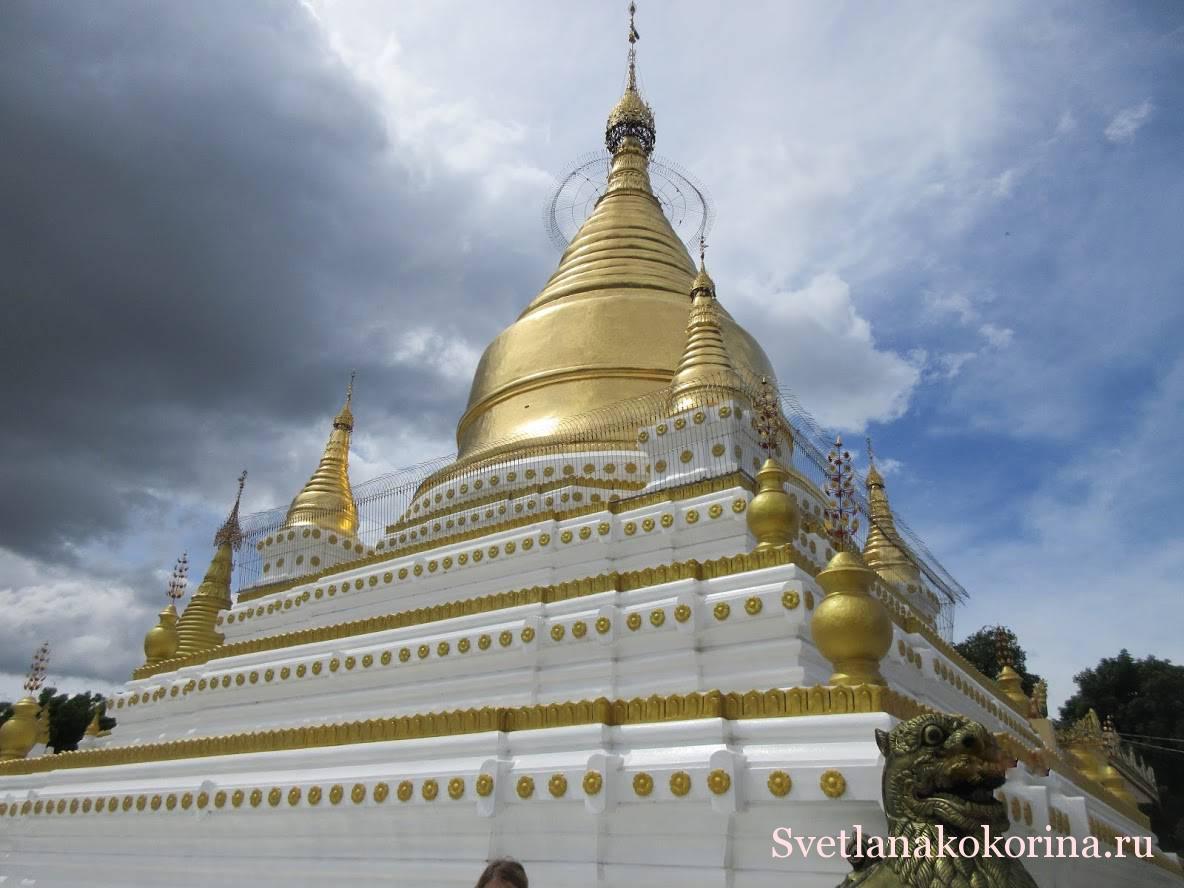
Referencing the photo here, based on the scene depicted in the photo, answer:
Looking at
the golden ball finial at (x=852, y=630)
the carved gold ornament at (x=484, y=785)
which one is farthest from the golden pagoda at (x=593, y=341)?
the golden ball finial at (x=852, y=630)

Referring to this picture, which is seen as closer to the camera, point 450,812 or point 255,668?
point 450,812

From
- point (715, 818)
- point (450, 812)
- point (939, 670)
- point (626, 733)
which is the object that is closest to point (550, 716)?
point (626, 733)

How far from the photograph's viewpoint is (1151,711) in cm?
3139

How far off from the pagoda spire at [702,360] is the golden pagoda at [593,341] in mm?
1734

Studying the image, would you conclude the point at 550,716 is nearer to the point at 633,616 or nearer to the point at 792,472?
the point at 633,616

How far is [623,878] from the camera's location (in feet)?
20.0

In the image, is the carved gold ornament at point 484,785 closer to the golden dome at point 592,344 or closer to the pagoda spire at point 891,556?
the golden dome at point 592,344

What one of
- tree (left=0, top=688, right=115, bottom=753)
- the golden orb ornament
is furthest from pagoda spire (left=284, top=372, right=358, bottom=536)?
tree (left=0, top=688, right=115, bottom=753)

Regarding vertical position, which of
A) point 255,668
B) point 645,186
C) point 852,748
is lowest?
point 852,748

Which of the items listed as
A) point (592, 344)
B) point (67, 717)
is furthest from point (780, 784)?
point (67, 717)

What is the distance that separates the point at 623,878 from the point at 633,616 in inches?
114

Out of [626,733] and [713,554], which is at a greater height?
[713,554]

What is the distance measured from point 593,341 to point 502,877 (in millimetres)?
14029

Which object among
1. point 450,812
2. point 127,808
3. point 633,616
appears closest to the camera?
point 450,812
